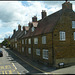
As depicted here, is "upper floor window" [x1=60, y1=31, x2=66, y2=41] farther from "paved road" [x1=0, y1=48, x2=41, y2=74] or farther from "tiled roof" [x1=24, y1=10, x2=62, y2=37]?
"paved road" [x1=0, y1=48, x2=41, y2=74]

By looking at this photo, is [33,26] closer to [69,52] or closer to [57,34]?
[57,34]

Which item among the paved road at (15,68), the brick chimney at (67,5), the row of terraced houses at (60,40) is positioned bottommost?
the paved road at (15,68)

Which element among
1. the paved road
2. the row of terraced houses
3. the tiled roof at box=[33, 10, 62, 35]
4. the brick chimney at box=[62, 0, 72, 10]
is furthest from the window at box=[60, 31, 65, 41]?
the paved road

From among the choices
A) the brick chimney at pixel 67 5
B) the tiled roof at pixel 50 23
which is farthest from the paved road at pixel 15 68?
the brick chimney at pixel 67 5

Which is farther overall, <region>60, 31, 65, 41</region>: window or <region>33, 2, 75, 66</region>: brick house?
<region>60, 31, 65, 41</region>: window

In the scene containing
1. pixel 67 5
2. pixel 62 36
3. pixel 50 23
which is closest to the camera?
pixel 62 36

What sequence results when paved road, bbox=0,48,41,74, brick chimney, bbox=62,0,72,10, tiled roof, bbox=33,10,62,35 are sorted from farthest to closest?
brick chimney, bbox=62,0,72,10
tiled roof, bbox=33,10,62,35
paved road, bbox=0,48,41,74

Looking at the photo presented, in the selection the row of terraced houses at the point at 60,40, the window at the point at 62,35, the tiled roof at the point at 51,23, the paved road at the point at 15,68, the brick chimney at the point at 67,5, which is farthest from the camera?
the brick chimney at the point at 67,5

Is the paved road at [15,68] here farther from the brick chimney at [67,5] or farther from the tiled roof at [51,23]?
the brick chimney at [67,5]

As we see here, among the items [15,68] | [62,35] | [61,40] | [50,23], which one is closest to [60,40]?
[61,40]

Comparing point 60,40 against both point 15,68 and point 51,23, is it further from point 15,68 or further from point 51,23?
point 15,68

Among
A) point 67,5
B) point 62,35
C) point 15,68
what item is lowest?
point 15,68

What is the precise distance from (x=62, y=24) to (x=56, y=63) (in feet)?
24.8

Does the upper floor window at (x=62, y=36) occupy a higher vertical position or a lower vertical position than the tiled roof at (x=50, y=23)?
lower
